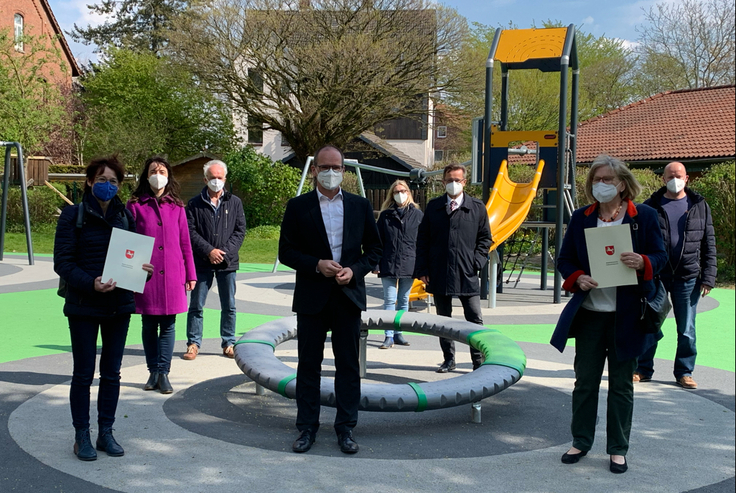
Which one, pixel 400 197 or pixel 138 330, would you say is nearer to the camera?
pixel 400 197

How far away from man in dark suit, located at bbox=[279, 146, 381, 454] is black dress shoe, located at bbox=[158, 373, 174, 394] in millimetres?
1730

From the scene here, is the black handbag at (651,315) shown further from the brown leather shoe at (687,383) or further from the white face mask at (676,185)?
the brown leather shoe at (687,383)

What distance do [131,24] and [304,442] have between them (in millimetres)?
49402

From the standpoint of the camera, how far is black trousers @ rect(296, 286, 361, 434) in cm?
485

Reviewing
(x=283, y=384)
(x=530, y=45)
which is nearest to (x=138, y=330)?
(x=283, y=384)

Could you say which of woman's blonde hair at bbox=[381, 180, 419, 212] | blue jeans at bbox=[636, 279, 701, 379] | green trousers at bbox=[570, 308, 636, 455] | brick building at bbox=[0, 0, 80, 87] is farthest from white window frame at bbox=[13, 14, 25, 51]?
green trousers at bbox=[570, 308, 636, 455]

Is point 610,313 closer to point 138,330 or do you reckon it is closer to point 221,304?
point 221,304

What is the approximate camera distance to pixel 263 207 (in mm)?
27953

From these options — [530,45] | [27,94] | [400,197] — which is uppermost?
[27,94]

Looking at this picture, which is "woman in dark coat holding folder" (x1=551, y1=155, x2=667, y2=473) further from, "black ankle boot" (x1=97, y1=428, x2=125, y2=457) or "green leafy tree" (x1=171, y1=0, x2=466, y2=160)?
"green leafy tree" (x1=171, y1=0, x2=466, y2=160)

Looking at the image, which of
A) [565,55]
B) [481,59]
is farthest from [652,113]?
[565,55]

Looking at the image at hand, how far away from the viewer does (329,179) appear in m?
4.81

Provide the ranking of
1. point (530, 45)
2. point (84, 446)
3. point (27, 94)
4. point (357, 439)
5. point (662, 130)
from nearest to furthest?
point (84, 446)
point (357, 439)
point (530, 45)
point (662, 130)
point (27, 94)

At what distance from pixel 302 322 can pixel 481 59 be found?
29.3 m
